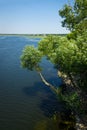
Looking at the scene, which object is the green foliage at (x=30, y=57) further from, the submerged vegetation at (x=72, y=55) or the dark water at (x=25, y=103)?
the dark water at (x=25, y=103)

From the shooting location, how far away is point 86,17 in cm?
4116

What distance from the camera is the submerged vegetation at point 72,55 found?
26938 millimetres

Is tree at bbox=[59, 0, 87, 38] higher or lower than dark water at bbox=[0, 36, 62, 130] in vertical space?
higher

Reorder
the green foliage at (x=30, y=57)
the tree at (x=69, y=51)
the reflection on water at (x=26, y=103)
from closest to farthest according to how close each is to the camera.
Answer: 1. the tree at (x=69, y=51)
2. the reflection on water at (x=26, y=103)
3. the green foliage at (x=30, y=57)

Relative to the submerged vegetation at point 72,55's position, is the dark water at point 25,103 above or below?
below

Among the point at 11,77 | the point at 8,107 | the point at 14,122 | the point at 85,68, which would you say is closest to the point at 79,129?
the point at 85,68

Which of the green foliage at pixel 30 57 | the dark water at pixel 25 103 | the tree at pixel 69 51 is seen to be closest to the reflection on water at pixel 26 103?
the dark water at pixel 25 103

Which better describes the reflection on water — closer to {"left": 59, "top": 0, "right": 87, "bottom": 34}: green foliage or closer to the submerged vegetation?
the submerged vegetation

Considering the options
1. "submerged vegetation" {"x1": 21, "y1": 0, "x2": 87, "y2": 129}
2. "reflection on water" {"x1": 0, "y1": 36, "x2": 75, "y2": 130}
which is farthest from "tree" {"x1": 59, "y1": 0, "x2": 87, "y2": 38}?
"reflection on water" {"x1": 0, "y1": 36, "x2": 75, "y2": 130}

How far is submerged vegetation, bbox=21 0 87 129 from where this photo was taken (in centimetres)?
2694

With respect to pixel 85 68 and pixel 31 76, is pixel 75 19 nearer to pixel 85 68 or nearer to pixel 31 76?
pixel 85 68

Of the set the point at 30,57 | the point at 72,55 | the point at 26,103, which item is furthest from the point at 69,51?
the point at 26,103

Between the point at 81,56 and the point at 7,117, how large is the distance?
55.3 ft

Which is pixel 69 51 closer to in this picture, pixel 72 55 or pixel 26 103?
pixel 72 55
